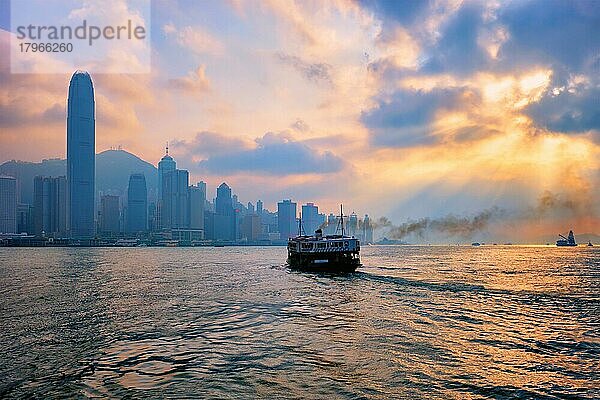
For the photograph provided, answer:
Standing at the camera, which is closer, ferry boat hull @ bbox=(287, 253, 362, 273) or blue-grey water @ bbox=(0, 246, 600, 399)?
blue-grey water @ bbox=(0, 246, 600, 399)

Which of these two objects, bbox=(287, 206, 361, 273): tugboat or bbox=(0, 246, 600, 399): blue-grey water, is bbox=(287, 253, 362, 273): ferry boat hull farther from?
bbox=(0, 246, 600, 399): blue-grey water

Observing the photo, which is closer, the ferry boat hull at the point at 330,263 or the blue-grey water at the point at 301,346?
the blue-grey water at the point at 301,346

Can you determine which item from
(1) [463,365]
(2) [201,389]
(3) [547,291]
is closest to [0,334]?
(2) [201,389]

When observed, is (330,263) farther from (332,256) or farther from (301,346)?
(301,346)

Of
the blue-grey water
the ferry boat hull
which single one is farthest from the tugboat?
the blue-grey water

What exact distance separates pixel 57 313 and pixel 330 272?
162ft

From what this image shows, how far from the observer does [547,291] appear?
56.7 m

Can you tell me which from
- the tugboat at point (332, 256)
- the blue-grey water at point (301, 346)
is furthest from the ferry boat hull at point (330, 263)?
the blue-grey water at point (301, 346)

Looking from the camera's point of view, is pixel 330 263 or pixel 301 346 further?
pixel 330 263

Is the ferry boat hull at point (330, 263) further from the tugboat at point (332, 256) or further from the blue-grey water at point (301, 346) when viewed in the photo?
the blue-grey water at point (301, 346)

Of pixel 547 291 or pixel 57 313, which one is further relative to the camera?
pixel 547 291

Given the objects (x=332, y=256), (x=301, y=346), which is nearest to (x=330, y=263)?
(x=332, y=256)

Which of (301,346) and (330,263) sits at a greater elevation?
(330,263)

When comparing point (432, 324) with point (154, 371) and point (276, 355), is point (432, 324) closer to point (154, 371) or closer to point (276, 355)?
point (276, 355)
